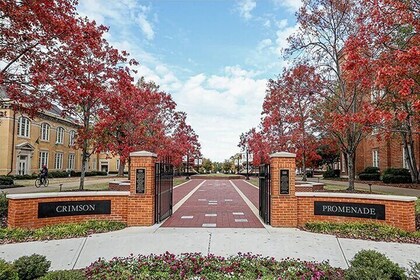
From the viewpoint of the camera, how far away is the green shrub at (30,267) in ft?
14.7

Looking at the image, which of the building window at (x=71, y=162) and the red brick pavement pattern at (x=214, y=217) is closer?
the red brick pavement pattern at (x=214, y=217)

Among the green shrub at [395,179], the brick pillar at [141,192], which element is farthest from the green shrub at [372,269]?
the green shrub at [395,179]

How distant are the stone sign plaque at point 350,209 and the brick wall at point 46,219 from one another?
5.49 metres

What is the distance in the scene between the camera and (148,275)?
5008mm

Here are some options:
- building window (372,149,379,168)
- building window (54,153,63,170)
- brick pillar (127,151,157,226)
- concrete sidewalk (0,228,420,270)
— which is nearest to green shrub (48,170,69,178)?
building window (54,153,63,170)

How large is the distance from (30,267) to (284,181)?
6.47m

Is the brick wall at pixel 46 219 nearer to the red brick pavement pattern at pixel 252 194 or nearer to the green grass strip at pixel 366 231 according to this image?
the green grass strip at pixel 366 231

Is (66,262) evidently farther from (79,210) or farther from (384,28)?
(384,28)

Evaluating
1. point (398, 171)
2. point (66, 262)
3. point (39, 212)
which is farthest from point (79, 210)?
point (398, 171)

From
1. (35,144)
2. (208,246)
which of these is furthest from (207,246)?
(35,144)

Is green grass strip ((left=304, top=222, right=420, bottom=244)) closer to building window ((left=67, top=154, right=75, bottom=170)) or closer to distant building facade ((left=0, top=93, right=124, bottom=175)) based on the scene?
distant building facade ((left=0, top=93, right=124, bottom=175))

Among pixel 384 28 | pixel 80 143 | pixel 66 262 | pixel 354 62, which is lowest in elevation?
pixel 66 262

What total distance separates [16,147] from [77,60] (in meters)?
32.5

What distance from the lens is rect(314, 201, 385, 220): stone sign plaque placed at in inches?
335
